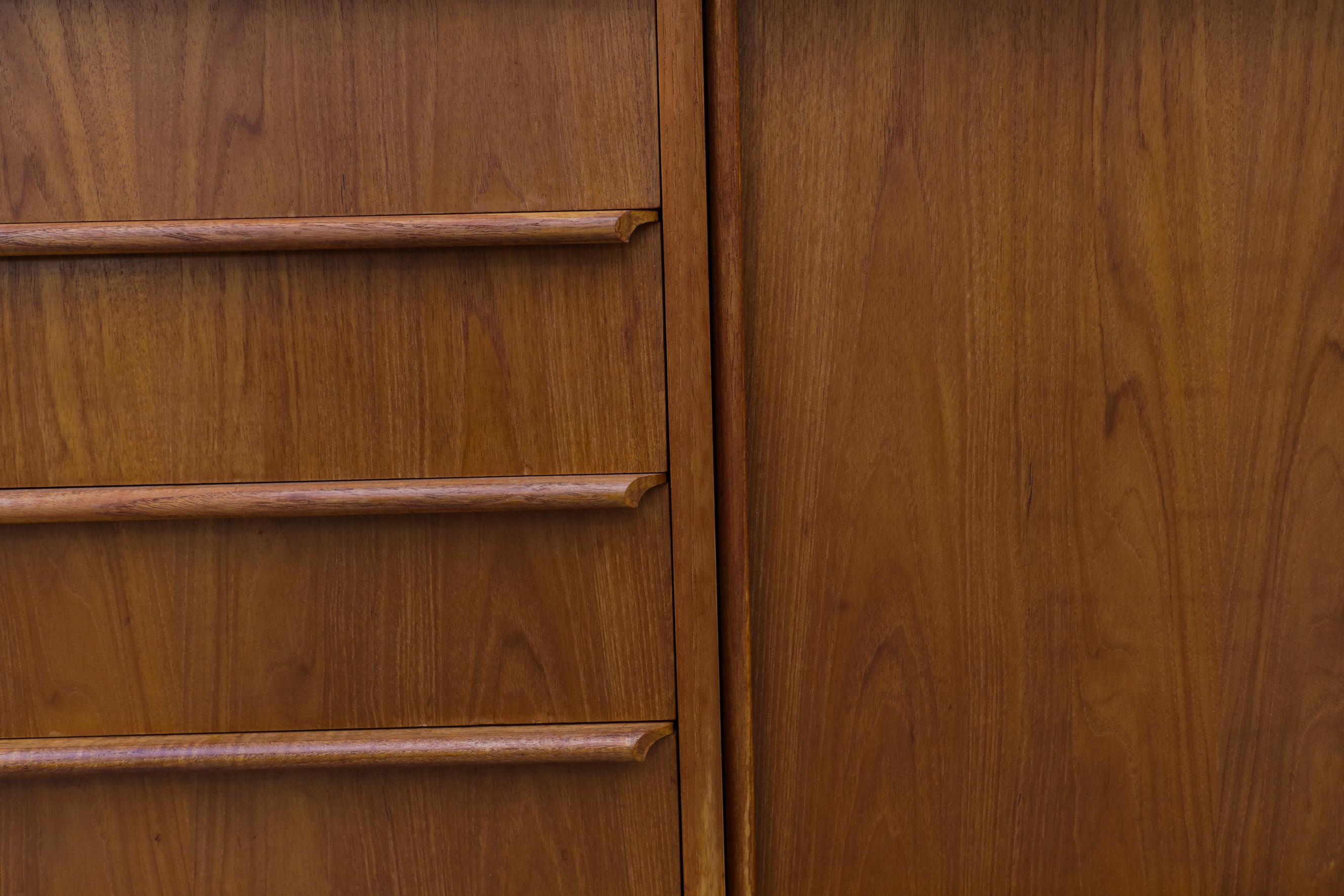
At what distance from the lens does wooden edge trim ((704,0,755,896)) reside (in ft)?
1.73

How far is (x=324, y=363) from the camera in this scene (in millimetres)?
529

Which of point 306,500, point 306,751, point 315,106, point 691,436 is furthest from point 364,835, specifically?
point 315,106

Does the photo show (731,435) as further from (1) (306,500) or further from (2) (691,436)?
(1) (306,500)

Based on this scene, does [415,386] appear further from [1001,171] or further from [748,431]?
[1001,171]

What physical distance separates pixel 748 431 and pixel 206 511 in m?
0.33

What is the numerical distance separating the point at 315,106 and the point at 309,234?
8 centimetres

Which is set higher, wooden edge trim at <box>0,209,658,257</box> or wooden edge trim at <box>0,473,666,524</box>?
wooden edge trim at <box>0,209,658,257</box>

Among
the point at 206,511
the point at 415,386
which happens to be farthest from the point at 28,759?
the point at 415,386

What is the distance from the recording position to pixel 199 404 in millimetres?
530

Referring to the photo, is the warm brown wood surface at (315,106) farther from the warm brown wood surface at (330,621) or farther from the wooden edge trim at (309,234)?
the warm brown wood surface at (330,621)

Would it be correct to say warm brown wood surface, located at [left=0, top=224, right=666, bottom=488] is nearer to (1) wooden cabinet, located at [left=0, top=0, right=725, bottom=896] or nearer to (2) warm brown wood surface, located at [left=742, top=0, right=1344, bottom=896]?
(1) wooden cabinet, located at [left=0, top=0, right=725, bottom=896]

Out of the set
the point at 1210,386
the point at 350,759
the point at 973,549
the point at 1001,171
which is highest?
the point at 1001,171

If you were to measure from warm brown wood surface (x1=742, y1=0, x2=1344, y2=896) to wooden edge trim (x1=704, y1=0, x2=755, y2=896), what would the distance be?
20 mm

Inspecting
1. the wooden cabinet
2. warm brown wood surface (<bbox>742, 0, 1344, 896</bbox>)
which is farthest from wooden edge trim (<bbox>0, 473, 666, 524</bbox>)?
warm brown wood surface (<bbox>742, 0, 1344, 896</bbox>)
